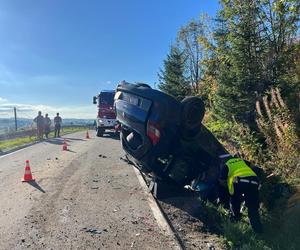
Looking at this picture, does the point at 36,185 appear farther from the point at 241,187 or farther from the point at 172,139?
the point at 241,187

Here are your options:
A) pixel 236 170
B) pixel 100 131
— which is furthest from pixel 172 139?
pixel 100 131

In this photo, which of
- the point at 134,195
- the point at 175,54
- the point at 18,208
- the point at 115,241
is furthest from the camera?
the point at 175,54

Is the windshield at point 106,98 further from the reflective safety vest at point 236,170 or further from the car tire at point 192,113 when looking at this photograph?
the reflective safety vest at point 236,170

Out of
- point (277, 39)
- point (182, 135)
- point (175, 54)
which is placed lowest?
point (182, 135)

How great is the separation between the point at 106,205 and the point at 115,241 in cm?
189

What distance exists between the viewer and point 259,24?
43.2 feet

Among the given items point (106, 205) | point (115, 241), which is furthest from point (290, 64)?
point (115, 241)

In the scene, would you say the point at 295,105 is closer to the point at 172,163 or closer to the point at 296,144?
the point at 296,144

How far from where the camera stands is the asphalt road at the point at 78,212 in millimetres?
4922

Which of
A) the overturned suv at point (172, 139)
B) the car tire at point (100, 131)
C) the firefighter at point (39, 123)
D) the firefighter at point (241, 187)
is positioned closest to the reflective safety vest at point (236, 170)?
the firefighter at point (241, 187)

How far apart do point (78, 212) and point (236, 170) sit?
A: 2796 mm

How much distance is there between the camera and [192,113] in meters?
6.04

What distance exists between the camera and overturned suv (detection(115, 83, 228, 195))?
231 inches

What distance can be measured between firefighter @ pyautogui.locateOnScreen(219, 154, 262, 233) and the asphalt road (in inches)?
43.2
